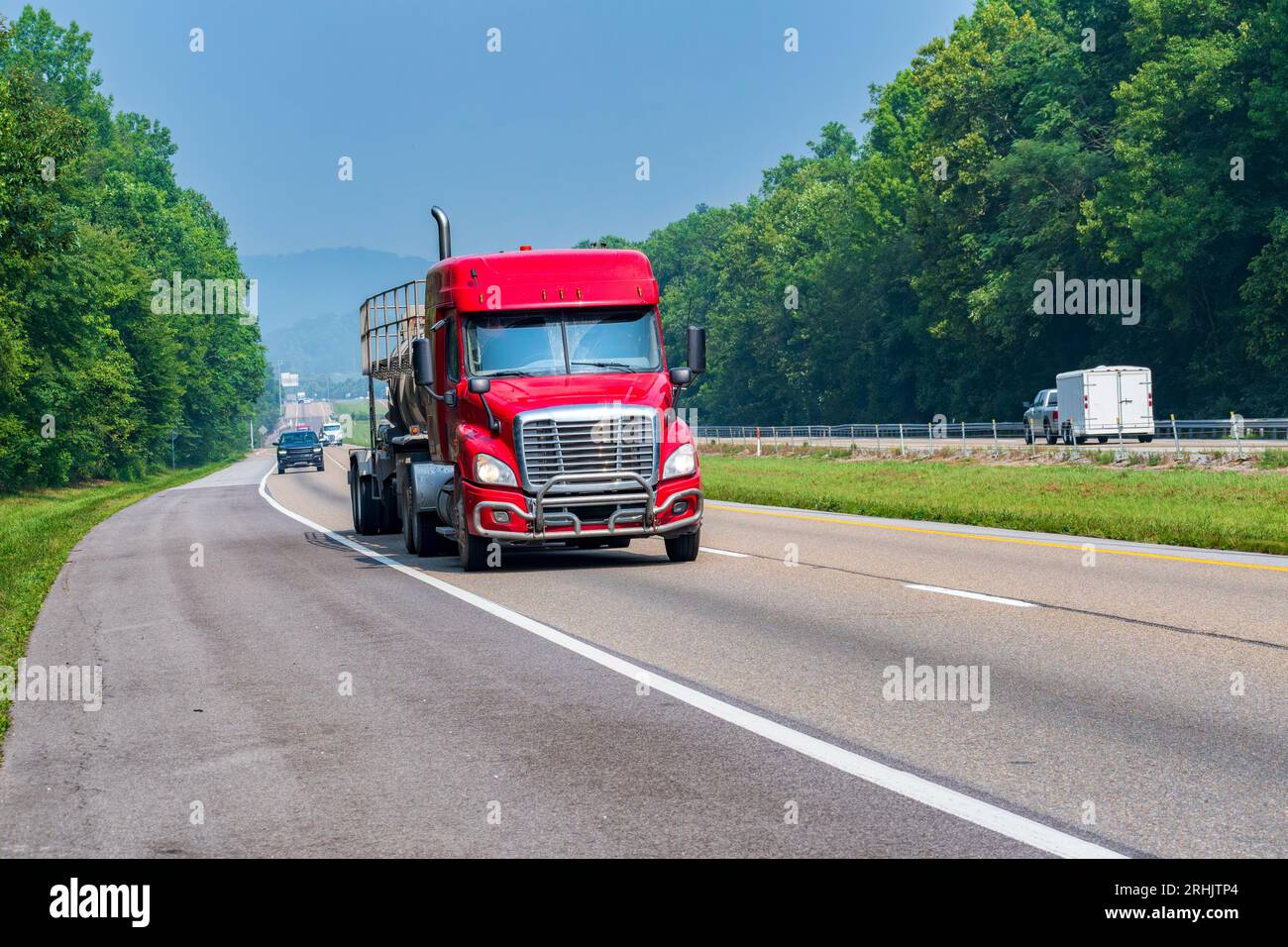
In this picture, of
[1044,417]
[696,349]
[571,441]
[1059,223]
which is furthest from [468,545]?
[1059,223]

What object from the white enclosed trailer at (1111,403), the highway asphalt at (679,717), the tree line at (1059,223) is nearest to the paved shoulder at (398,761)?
the highway asphalt at (679,717)

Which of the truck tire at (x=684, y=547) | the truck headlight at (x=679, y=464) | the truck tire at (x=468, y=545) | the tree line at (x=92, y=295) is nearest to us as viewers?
the truck headlight at (x=679, y=464)

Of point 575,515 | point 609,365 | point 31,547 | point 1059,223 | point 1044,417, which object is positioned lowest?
point 31,547

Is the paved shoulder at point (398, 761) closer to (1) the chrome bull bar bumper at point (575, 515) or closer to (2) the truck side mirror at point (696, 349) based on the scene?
(1) the chrome bull bar bumper at point (575, 515)

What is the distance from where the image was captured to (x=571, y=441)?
54.5ft

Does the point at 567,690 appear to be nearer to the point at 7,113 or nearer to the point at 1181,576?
the point at 1181,576

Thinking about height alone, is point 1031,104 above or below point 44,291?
above

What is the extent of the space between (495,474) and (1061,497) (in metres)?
14.0

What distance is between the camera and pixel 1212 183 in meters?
56.4

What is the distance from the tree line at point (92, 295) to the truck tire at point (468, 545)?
25.3 meters

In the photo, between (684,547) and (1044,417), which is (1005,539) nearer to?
(684,547)

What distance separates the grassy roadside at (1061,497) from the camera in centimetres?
1980

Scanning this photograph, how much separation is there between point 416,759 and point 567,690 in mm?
1946
